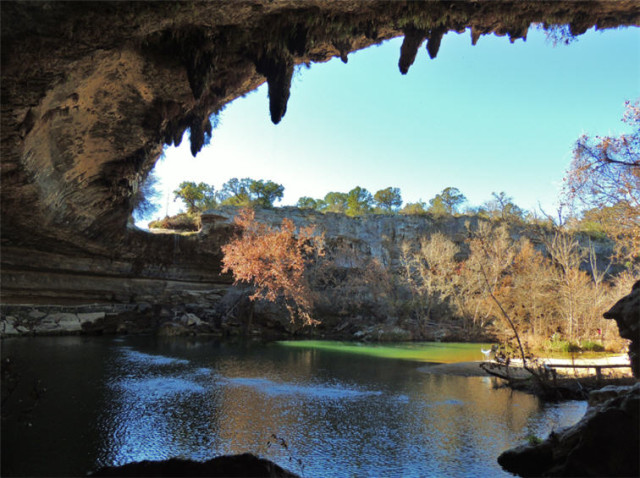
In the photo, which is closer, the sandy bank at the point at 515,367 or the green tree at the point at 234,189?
the sandy bank at the point at 515,367

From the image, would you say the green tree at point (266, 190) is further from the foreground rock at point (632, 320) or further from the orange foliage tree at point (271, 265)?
the foreground rock at point (632, 320)

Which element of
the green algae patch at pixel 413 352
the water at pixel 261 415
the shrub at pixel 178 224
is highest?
the shrub at pixel 178 224

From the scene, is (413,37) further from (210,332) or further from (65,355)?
(210,332)

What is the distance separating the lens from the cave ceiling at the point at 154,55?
6.01m

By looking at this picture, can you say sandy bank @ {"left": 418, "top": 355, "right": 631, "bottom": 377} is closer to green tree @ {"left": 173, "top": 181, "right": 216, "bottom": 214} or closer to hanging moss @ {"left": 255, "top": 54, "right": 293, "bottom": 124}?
hanging moss @ {"left": 255, "top": 54, "right": 293, "bottom": 124}

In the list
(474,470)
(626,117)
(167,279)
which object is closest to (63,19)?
(474,470)

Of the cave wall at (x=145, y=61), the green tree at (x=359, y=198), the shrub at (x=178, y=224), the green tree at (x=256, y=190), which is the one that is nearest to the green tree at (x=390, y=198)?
the green tree at (x=359, y=198)

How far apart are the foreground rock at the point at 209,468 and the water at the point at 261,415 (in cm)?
54

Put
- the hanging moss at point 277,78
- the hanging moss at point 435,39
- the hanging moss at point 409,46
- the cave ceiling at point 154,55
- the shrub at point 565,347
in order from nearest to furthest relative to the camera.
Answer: the cave ceiling at point 154,55, the hanging moss at point 435,39, the hanging moss at point 409,46, the hanging moss at point 277,78, the shrub at point 565,347

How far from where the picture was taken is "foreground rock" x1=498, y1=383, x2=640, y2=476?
4371mm

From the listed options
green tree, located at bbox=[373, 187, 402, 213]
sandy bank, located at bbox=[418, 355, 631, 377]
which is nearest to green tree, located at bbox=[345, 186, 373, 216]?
green tree, located at bbox=[373, 187, 402, 213]

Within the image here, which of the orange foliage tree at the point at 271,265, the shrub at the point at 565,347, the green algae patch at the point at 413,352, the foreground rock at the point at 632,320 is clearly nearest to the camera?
the foreground rock at the point at 632,320

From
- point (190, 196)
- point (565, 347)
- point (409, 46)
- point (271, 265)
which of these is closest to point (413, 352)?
point (565, 347)

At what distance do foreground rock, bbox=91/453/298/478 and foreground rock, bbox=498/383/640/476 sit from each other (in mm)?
3390
